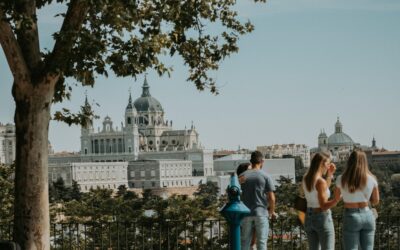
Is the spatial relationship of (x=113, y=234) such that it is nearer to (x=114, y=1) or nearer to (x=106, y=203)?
(x=106, y=203)

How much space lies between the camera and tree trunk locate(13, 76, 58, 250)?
292 inches

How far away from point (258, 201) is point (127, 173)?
126278mm

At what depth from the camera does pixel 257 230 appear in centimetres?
765

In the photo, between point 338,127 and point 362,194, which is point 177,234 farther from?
point 338,127

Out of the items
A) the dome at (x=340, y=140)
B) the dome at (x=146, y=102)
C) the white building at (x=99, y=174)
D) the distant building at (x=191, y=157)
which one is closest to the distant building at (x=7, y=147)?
the white building at (x=99, y=174)

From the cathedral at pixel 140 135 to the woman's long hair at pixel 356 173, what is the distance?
140 m

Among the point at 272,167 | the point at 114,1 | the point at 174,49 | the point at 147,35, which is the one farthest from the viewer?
the point at 272,167

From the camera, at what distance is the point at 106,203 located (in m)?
18.1

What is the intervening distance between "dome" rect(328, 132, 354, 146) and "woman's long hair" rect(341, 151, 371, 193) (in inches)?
6721

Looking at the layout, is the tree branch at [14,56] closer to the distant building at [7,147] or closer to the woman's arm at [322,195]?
the woman's arm at [322,195]

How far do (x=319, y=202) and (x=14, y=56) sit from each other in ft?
8.95

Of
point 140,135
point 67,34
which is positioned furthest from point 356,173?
point 140,135

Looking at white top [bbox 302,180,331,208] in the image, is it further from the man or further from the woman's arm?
the man

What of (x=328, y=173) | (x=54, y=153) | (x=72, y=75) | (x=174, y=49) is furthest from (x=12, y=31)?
(x=54, y=153)
